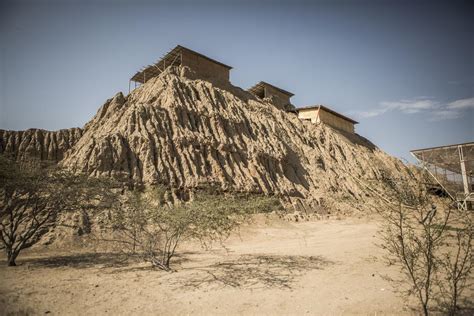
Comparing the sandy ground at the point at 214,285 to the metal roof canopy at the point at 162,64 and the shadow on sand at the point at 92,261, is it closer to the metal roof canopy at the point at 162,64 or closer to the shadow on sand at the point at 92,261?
the shadow on sand at the point at 92,261

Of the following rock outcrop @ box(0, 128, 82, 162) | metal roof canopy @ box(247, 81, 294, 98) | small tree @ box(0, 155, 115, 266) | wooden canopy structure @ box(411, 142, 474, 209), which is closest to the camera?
small tree @ box(0, 155, 115, 266)

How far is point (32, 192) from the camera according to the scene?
504 inches

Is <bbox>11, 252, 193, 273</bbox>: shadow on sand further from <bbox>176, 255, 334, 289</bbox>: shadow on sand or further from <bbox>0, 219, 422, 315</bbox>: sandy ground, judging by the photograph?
<bbox>176, 255, 334, 289</bbox>: shadow on sand

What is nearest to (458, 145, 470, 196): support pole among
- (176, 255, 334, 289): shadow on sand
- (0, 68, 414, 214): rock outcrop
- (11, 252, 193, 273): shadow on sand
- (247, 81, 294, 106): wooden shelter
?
(0, 68, 414, 214): rock outcrop

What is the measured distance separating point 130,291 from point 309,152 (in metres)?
29.1

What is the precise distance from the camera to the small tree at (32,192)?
39.9 feet

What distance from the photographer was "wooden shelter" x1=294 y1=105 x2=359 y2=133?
41688 millimetres

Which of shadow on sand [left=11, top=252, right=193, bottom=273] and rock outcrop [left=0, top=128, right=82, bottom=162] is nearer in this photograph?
shadow on sand [left=11, top=252, right=193, bottom=273]

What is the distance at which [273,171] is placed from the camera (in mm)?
29328

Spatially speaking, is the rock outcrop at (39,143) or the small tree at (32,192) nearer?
the small tree at (32,192)

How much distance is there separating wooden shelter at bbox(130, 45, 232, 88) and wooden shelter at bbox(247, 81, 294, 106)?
18.8 ft

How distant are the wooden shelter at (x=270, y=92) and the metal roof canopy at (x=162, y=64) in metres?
7.72

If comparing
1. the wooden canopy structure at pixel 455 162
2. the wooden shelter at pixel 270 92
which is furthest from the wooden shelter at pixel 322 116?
the wooden canopy structure at pixel 455 162

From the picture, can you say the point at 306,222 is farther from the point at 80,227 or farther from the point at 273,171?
the point at 80,227
